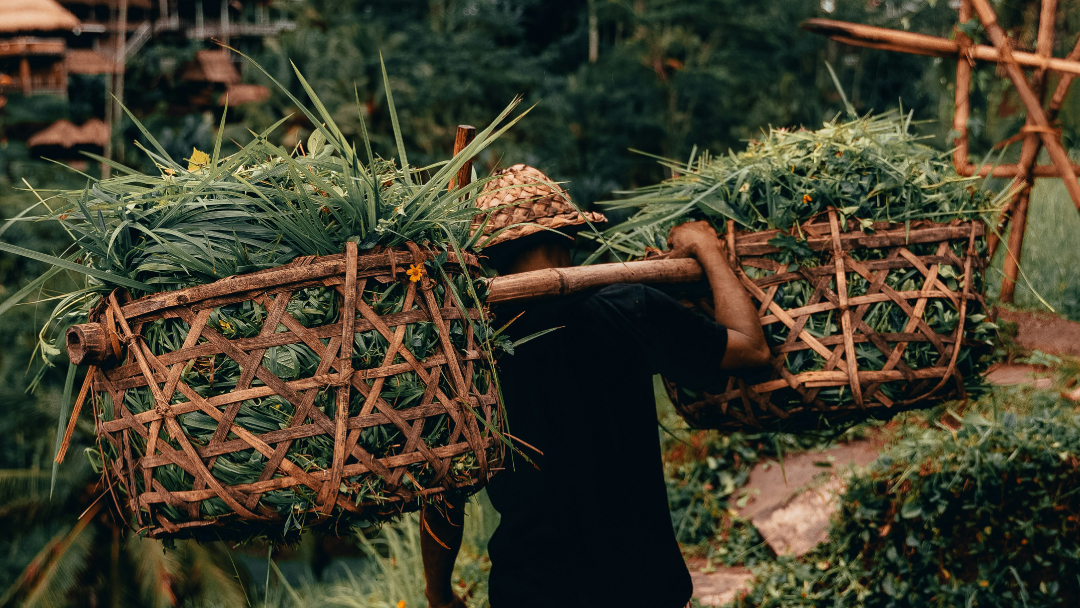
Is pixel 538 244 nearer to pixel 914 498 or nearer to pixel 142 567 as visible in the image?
pixel 914 498

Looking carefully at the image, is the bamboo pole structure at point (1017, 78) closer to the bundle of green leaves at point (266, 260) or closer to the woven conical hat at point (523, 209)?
the woven conical hat at point (523, 209)

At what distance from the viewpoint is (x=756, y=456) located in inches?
174

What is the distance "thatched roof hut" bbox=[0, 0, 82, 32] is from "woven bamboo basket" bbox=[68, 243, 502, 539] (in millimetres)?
6542

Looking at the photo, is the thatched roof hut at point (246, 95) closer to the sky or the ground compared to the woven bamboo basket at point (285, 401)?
closer to the sky

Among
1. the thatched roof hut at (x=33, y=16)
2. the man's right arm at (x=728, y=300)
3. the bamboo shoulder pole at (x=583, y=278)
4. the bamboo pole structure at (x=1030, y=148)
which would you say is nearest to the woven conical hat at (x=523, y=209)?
the bamboo shoulder pole at (x=583, y=278)

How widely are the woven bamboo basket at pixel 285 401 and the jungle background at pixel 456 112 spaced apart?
297cm

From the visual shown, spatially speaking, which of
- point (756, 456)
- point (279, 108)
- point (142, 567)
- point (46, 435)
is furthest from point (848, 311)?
point (279, 108)

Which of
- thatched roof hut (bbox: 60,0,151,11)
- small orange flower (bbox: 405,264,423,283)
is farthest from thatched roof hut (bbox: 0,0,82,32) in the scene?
small orange flower (bbox: 405,264,423,283)

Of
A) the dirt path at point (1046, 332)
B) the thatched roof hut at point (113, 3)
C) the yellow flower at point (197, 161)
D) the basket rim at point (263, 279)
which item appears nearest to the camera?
the basket rim at point (263, 279)

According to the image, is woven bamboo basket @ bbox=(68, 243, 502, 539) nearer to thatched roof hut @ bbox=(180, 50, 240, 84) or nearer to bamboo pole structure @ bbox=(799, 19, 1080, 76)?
bamboo pole structure @ bbox=(799, 19, 1080, 76)

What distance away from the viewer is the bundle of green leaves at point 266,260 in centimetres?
114

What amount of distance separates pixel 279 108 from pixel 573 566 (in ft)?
24.7

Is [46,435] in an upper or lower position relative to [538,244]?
lower

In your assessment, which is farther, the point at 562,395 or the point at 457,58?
the point at 457,58
